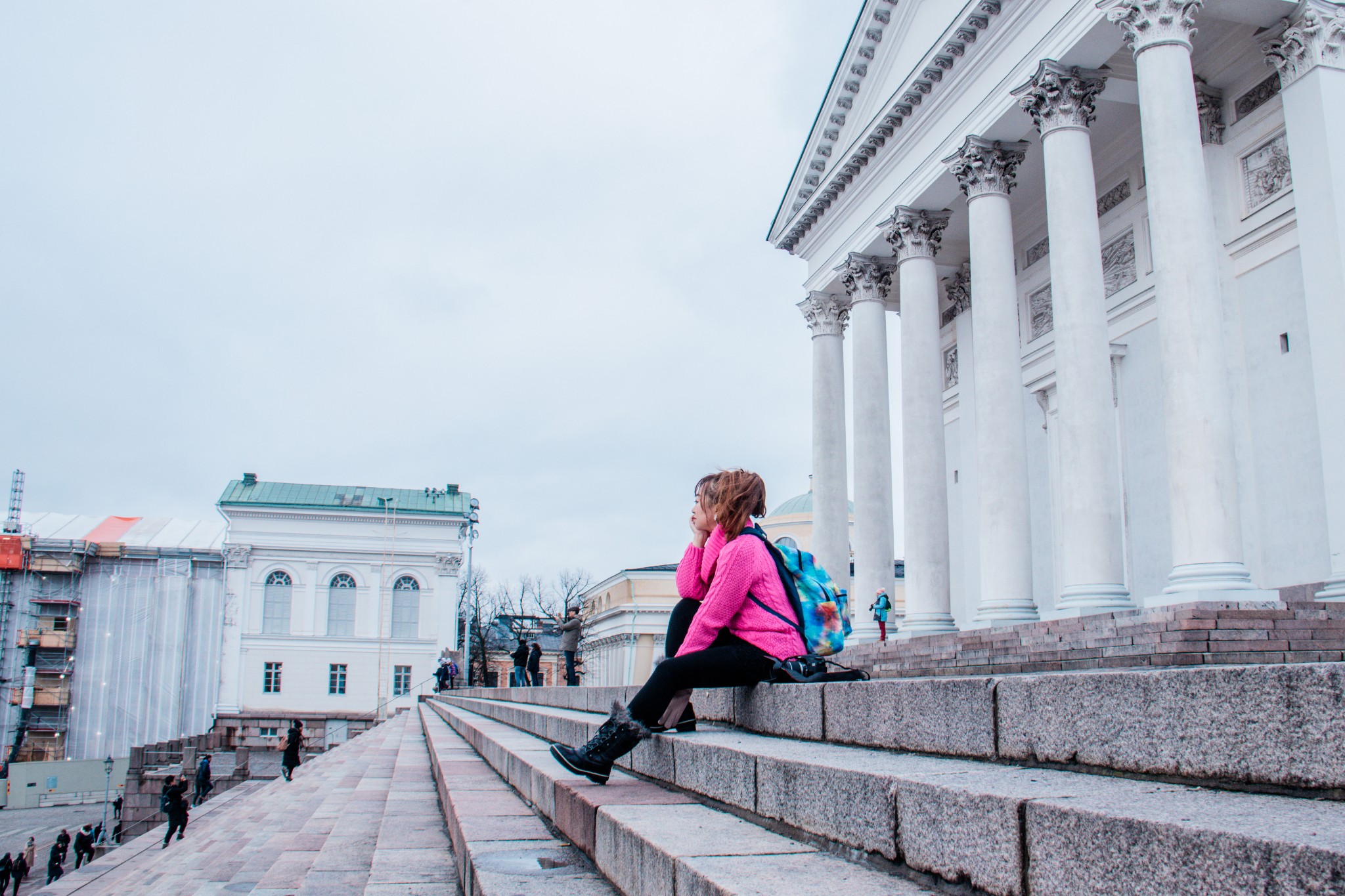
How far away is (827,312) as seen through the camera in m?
20.7

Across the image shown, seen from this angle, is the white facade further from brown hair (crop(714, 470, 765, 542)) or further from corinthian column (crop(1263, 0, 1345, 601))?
brown hair (crop(714, 470, 765, 542))

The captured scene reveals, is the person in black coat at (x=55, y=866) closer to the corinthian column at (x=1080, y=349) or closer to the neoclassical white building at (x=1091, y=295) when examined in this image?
the neoclassical white building at (x=1091, y=295)

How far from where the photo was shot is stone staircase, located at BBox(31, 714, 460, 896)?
449cm

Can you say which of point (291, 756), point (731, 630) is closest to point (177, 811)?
point (291, 756)

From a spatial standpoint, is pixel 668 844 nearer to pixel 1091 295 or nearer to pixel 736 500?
pixel 736 500

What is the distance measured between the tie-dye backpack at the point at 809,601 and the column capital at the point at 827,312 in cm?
1620

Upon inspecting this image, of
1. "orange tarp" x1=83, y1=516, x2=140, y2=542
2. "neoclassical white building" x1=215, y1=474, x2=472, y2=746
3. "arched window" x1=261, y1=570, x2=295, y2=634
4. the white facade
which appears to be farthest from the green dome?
"orange tarp" x1=83, y1=516, x2=140, y2=542

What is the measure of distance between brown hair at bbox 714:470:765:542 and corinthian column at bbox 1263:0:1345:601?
821cm

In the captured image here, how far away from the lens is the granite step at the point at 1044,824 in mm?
1553

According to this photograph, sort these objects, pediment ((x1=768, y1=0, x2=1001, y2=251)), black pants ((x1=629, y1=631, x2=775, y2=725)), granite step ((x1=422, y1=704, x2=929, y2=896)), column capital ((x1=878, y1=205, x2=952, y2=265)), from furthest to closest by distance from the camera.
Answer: column capital ((x1=878, y1=205, x2=952, y2=265)) < pediment ((x1=768, y1=0, x2=1001, y2=251)) < black pants ((x1=629, y1=631, x2=775, y2=725)) < granite step ((x1=422, y1=704, x2=929, y2=896))

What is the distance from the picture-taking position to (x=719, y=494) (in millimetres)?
4836

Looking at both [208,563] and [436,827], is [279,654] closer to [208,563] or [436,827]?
[208,563]

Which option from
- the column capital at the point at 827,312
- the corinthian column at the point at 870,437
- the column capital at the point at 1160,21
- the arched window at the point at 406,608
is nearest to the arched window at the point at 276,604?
the arched window at the point at 406,608

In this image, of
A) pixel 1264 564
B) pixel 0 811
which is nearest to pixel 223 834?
pixel 1264 564
